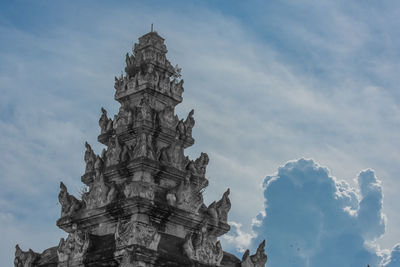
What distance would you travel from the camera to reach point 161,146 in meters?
26.3

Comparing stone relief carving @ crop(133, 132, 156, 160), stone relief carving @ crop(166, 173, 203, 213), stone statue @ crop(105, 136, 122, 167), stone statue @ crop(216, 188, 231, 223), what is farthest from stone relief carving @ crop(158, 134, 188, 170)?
stone statue @ crop(216, 188, 231, 223)

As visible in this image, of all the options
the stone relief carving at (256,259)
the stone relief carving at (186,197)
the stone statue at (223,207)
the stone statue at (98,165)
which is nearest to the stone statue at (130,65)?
the stone statue at (98,165)

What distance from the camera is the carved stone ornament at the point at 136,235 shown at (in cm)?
2244

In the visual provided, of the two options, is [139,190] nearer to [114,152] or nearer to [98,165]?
[114,152]

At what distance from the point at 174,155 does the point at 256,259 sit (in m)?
5.80

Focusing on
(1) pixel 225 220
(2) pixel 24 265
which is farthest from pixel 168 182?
(2) pixel 24 265

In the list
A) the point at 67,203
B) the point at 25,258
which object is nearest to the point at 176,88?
the point at 67,203

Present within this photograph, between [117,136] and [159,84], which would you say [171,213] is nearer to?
[117,136]

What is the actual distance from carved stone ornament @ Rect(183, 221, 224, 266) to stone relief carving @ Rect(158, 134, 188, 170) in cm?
289

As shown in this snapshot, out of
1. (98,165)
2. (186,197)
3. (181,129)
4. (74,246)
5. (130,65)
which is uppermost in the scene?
(130,65)

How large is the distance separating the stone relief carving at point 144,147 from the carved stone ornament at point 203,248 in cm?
361

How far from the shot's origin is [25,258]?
86.7 ft

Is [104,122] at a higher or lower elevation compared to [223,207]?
higher

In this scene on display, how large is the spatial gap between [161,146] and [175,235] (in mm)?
4142
